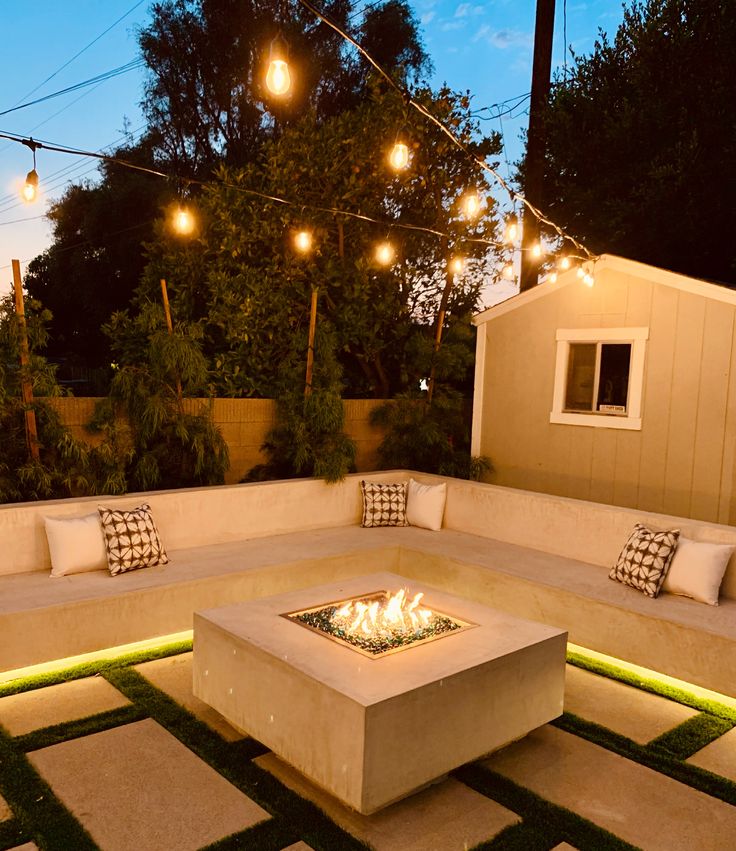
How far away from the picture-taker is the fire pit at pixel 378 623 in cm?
304

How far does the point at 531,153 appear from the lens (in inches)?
299

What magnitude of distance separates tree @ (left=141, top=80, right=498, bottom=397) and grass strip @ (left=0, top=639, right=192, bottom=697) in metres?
3.32

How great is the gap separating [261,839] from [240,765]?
0.48 m

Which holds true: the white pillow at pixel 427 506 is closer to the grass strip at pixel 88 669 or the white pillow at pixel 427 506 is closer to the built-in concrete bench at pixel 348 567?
the built-in concrete bench at pixel 348 567

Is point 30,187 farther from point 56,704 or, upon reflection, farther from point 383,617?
point 383,617

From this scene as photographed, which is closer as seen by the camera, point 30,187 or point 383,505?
point 30,187

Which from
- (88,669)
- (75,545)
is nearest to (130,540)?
(75,545)

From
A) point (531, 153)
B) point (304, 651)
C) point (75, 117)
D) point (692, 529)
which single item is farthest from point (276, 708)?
point (75, 117)

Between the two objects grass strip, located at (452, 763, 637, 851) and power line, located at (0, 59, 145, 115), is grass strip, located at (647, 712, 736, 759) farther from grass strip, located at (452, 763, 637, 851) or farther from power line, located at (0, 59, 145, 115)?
power line, located at (0, 59, 145, 115)

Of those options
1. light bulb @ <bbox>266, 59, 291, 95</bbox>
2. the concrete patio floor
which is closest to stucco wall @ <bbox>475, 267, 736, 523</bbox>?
the concrete patio floor

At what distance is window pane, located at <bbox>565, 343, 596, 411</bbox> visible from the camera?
6.12 meters

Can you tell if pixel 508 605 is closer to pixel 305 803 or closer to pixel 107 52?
pixel 305 803

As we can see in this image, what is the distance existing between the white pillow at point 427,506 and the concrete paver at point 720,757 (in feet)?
8.87

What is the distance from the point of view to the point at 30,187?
3650 mm
